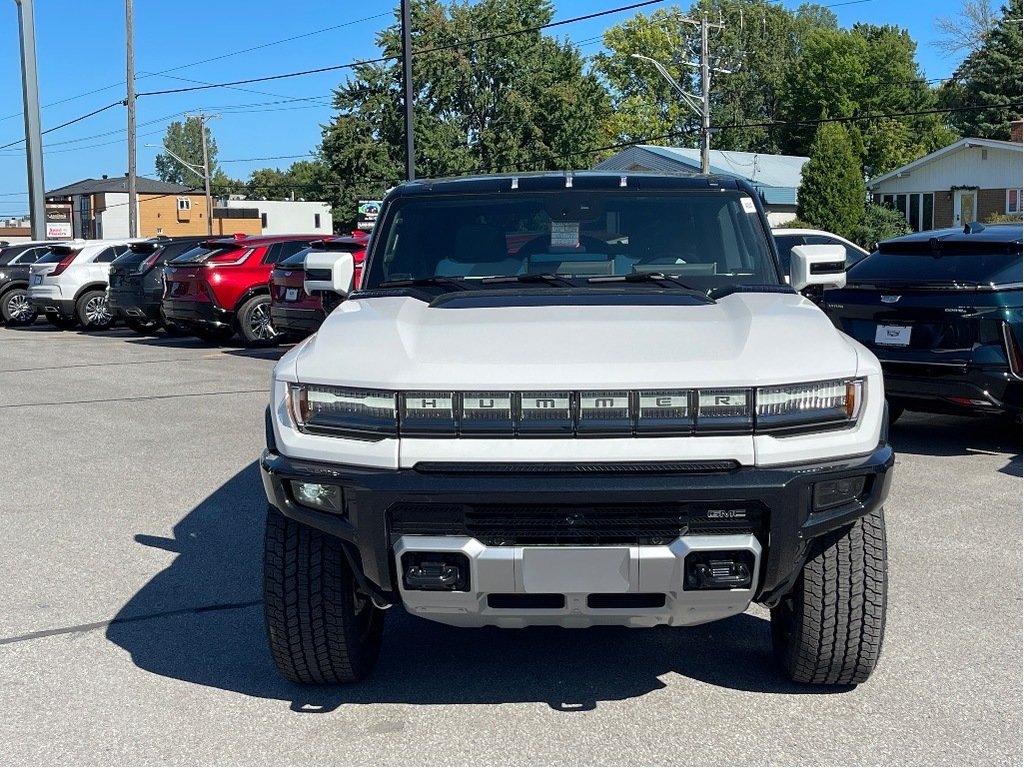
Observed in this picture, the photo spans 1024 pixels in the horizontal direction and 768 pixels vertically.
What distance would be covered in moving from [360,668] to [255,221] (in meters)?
93.6

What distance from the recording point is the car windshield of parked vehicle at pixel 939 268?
27.5 feet

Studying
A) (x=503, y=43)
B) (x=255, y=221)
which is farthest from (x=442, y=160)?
(x=255, y=221)

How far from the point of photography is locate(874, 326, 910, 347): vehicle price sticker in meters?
8.68

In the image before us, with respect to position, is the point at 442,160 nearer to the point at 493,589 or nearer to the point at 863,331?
the point at 863,331

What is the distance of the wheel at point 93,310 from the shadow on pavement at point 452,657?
1929 cm

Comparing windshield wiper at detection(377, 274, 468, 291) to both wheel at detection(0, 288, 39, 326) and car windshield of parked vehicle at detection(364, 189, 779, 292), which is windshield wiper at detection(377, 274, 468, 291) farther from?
wheel at detection(0, 288, 39, 326)

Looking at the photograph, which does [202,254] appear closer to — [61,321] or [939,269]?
[61,321]

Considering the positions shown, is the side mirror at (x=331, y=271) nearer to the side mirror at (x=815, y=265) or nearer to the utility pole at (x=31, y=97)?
the side mirror at (x=815, y=265)

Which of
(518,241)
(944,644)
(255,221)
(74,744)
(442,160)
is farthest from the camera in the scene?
(255,221)

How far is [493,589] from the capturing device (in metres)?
3.66

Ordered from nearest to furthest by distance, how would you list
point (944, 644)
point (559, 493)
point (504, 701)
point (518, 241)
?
point (559, 493), point (504, 701), point (944, 644), point (518, 241)

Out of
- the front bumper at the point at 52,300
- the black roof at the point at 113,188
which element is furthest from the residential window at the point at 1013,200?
the black roof at the point at 113,188

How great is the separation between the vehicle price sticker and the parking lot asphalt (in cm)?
148

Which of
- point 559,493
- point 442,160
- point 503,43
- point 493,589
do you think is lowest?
point 493,589
